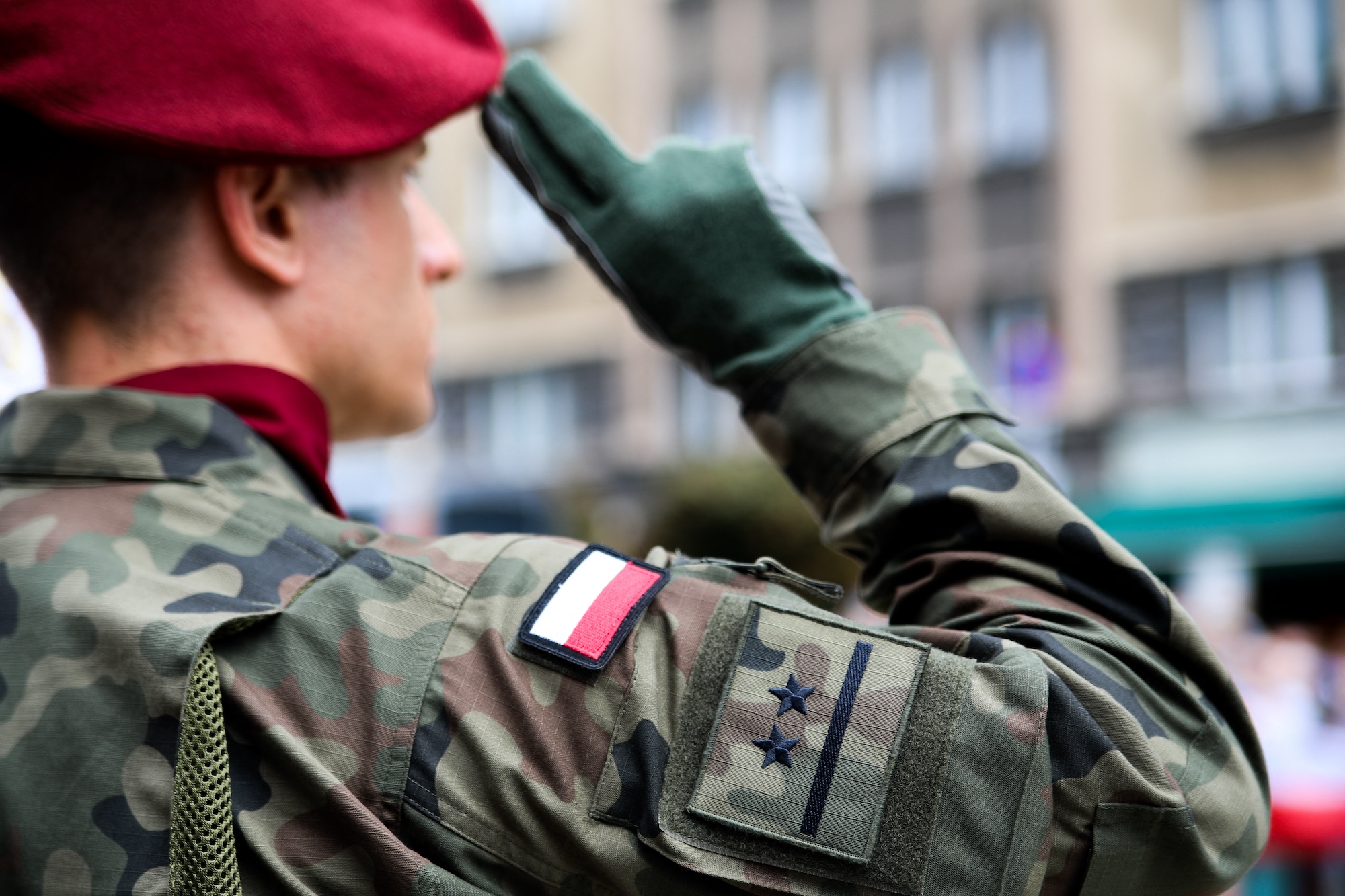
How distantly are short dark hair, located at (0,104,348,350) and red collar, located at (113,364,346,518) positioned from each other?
8 centimetres

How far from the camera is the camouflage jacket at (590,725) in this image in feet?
3.10

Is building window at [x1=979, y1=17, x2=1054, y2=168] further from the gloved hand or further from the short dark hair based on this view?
the short dark hair

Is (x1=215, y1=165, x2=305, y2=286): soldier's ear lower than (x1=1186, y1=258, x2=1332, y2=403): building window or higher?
higher

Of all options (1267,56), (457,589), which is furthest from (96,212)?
(1267,56)

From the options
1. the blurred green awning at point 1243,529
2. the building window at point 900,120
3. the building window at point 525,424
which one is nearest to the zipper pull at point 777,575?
the blurred green awning at point 1243,529

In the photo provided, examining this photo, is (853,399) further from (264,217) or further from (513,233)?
(513,233)

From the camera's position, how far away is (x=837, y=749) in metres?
0.96

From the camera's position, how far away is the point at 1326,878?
5.02 metres

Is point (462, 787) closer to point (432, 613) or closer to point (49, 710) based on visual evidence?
point (432, 613)

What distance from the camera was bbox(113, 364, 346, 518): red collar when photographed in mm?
1189

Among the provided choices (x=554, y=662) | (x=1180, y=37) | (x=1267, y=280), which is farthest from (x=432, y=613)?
(x=1180, y=37)

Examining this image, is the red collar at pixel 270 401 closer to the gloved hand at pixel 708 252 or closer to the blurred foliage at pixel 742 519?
the gloved hand at pixel 708 252

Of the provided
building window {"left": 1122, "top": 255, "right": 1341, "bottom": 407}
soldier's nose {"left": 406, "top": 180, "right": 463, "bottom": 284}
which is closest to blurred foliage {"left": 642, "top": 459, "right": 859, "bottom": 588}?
building window {"left": 1122, "top": 255, "right": 1341, "bottom": 407}

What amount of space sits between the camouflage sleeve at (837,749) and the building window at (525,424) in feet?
43.9
